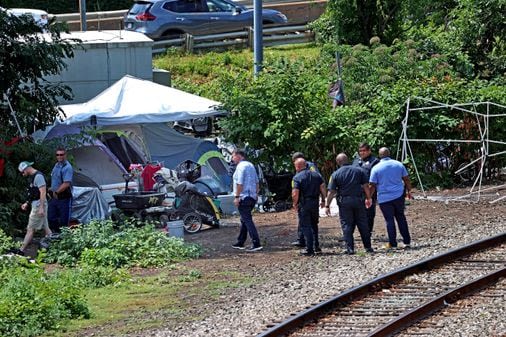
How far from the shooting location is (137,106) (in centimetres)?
2361

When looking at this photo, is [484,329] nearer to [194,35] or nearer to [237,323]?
[237,323]

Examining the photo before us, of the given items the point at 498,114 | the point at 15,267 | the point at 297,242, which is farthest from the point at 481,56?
the point at 15,267

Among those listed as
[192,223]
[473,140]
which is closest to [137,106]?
[192,223]

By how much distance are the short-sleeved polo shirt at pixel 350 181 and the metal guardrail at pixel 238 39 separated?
20.3 meters

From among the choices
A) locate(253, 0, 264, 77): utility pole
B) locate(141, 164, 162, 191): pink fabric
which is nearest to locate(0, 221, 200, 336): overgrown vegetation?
locate(141, 164, 162, 191): pink fabric

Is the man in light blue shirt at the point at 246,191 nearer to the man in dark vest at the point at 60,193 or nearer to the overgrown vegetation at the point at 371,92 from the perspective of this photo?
the man in dark vest at the point at 60,193

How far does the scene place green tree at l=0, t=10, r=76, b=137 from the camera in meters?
20.5

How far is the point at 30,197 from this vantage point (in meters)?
17.4

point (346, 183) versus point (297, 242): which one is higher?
point (346, 183)

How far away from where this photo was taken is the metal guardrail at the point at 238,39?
36.3 m

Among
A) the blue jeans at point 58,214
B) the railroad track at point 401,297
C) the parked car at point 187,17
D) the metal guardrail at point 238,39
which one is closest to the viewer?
the railroad track at point 401,297

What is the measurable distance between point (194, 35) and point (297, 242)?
20.6m

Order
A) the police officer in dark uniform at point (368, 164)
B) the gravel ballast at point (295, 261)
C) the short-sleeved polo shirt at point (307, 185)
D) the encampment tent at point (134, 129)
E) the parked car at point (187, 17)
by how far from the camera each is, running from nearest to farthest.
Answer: the gravel ballast at point (295, 261)
the short-sleeved polo shirt at point (307, 185)
the police officer in dark uniform at point (368, 164)
the encampment tent at point (134, 129)
the parked car at point (187, 17)

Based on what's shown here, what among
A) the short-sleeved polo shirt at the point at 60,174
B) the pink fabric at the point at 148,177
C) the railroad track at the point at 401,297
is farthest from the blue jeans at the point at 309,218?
the pink fabric at the point at 148,177
